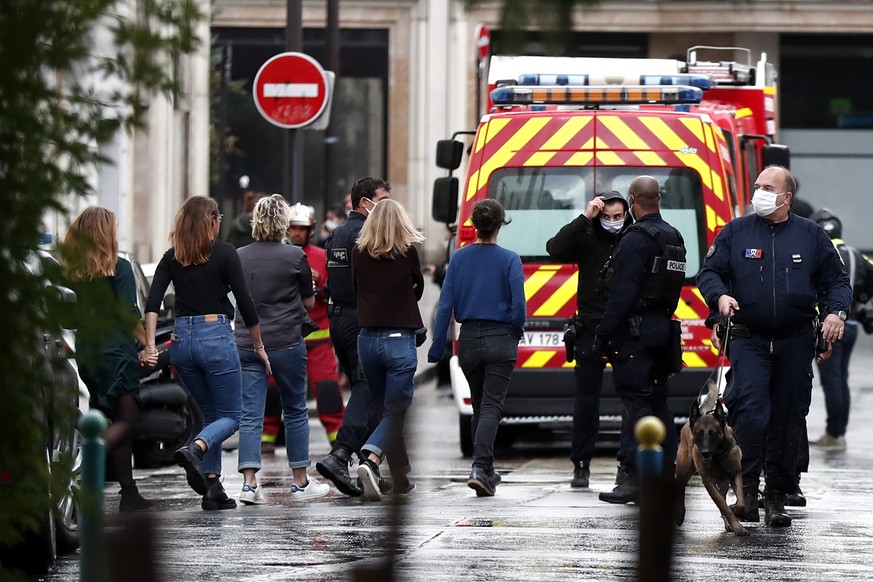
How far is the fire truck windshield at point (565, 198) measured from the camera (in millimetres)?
12438

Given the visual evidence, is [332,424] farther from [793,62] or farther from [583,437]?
[793,62]

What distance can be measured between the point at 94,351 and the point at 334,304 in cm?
780

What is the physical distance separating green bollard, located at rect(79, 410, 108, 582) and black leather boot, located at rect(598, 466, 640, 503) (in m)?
4.79

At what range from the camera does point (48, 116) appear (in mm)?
3377

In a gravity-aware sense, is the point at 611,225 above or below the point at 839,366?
above

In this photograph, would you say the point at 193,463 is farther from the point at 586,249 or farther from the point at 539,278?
the point at 539,278

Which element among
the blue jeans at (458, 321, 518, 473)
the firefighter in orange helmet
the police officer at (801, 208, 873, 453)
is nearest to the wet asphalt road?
the blue jeans at (458, 321, 518, 473)

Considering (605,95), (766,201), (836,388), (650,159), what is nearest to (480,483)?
(766,201)

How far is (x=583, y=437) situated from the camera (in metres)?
10.6

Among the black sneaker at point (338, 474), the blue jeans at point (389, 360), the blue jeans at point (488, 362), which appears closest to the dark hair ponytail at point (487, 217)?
the blue jeans at point (488, 362)

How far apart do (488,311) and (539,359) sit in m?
2.12

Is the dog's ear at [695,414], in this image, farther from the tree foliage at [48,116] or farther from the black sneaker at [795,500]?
the tree foliage at [48,116]

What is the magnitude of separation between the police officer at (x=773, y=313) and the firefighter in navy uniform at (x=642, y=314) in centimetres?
61

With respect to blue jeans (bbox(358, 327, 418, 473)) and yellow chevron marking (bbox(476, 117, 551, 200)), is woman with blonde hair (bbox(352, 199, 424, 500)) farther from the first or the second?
yellow chevron marking (bbox(476, 117, 551, 200))
